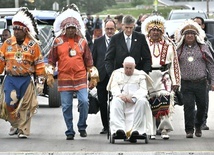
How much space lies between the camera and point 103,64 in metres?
15.6

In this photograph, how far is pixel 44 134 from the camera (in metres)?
15.8

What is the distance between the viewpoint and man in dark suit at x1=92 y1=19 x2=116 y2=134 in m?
15.6

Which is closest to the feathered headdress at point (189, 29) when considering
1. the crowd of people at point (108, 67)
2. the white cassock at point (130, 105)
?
the crowd of people at point (108, 67)

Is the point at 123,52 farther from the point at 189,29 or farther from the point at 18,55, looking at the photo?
the point at 18,55

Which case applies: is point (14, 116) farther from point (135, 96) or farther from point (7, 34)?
point (7, 34)

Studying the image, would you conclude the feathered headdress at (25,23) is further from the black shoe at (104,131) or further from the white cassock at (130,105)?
the black shoe at (104,131)

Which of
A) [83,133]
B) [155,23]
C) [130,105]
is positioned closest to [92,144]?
[130,105]

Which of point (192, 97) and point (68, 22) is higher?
point (68, 22)

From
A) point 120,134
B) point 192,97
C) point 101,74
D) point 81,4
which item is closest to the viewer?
point 120,134

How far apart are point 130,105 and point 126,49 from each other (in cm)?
106

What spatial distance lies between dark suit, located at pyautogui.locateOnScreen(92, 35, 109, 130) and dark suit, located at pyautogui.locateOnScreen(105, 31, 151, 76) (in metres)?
0.82

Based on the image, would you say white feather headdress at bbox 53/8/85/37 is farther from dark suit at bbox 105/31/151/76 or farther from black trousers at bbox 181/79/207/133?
black trousers at bbox 181/79/207/133

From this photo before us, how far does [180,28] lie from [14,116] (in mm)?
3128

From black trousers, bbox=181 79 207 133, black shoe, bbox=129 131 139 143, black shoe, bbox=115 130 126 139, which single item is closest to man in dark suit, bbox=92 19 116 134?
black trousers, bbox=181 79 207 133
